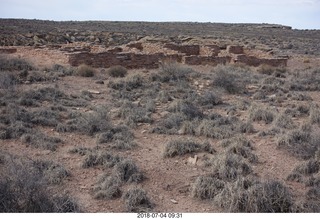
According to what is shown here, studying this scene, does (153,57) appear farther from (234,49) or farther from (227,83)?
(234,49)

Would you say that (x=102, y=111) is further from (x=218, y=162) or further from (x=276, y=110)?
(x=276, y=110)

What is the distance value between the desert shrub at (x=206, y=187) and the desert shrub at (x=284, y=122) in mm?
4085

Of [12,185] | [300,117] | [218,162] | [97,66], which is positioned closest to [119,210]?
[12,185]

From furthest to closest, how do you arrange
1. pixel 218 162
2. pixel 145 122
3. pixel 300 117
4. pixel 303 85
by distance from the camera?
1. pixel 303 85
2. pixel 300 117
3. pixel 145 122
4. pixel 218 162

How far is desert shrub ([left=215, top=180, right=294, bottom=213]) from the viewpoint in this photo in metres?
5.16

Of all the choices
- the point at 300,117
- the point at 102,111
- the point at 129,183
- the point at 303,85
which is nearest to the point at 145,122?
the point at 102,111

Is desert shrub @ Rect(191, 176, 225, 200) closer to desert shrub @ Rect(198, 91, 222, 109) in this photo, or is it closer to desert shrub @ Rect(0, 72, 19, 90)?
desert shrub @ Rect(198, 91, 222, 109)

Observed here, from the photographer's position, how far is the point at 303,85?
598 inches

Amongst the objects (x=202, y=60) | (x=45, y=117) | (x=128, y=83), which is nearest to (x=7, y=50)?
(x=128, y=83)

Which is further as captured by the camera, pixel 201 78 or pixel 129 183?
pixel 201 78

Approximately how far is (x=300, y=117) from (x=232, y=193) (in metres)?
6.11

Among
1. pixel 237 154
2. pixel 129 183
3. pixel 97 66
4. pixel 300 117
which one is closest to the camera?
pixel 129 183

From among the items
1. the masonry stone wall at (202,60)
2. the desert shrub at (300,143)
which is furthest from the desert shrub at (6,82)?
the masonry stone wall at (202,60)

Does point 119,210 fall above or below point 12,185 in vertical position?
below
